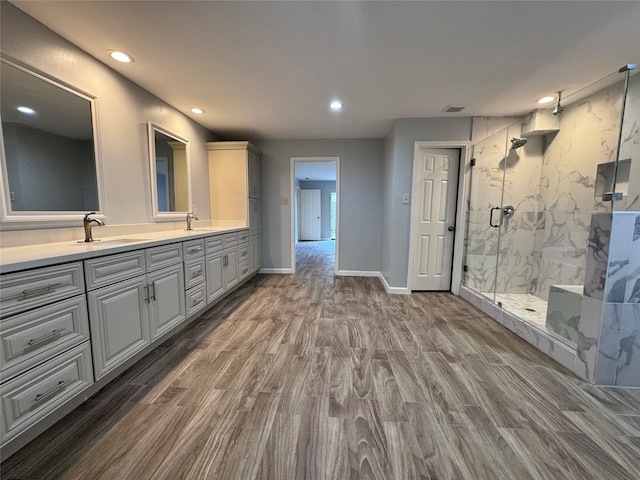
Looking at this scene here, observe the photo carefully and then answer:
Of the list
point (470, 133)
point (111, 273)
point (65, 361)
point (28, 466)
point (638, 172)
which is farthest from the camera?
point (470, 133)

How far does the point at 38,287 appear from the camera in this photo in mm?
1094

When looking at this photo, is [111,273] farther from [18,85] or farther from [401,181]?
[401,181]

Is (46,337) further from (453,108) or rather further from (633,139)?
(633,139)

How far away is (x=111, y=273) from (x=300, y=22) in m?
1.94

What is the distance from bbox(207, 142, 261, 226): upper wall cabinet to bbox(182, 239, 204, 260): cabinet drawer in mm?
1334

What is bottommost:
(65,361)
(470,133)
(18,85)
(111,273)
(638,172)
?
(65,361)

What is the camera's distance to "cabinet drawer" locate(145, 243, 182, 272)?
1771 millimetres

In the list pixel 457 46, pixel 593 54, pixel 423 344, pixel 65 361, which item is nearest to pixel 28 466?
pixel 65 361

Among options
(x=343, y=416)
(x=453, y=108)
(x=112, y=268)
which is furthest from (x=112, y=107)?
(x=453, y=108)

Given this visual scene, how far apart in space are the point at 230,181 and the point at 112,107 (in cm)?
168

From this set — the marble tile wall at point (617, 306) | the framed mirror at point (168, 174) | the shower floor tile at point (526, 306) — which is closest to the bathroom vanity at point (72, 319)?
the framed mirror at point (168, 174)

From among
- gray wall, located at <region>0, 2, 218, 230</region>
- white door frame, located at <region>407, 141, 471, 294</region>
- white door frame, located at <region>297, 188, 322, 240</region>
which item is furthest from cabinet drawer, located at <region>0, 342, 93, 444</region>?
white door frame, located at <region>297, 188, 322, 240</region>

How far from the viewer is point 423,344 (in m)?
2.08

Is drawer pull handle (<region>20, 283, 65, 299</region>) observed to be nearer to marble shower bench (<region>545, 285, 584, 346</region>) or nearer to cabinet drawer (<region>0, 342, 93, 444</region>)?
cabinet drawer (<region>0, 342, 93, 444</region>)
